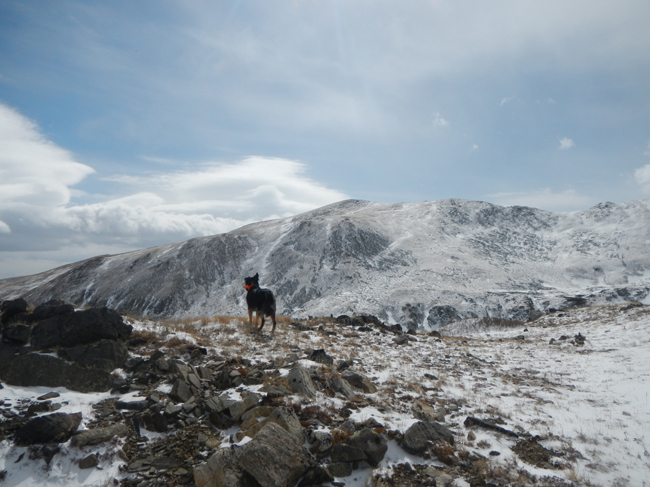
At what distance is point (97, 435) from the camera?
568 cm

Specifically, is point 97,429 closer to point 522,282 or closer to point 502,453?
point 502,453

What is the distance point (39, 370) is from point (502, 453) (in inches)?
402

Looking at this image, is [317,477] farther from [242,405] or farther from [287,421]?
[242,405]

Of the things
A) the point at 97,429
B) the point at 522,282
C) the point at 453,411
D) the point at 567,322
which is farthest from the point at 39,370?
the point at 522,282

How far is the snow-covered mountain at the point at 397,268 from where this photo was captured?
5684cm

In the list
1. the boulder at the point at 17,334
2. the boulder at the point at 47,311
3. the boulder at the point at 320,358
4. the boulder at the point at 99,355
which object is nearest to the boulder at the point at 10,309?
the boulder at the point at 47,311

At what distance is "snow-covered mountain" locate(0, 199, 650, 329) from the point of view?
56844 millimetres

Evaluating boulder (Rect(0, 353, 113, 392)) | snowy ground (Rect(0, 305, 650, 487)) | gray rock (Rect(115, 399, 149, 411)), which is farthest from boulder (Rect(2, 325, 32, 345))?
gray rock (Rect(115, 399, 149, 411))

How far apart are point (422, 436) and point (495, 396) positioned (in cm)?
530

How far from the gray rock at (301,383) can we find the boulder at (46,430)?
14.2 feet

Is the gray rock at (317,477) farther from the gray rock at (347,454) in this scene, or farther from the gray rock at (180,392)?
the gray rock at (180,392)

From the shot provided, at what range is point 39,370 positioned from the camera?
772 centimetres

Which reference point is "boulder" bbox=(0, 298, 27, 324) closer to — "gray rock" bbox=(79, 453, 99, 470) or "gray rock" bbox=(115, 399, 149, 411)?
"gray rock" bbox=(115, 399, 149, 411)

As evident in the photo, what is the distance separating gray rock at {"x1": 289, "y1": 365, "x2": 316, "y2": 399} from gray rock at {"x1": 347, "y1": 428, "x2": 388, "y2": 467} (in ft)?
6.90
